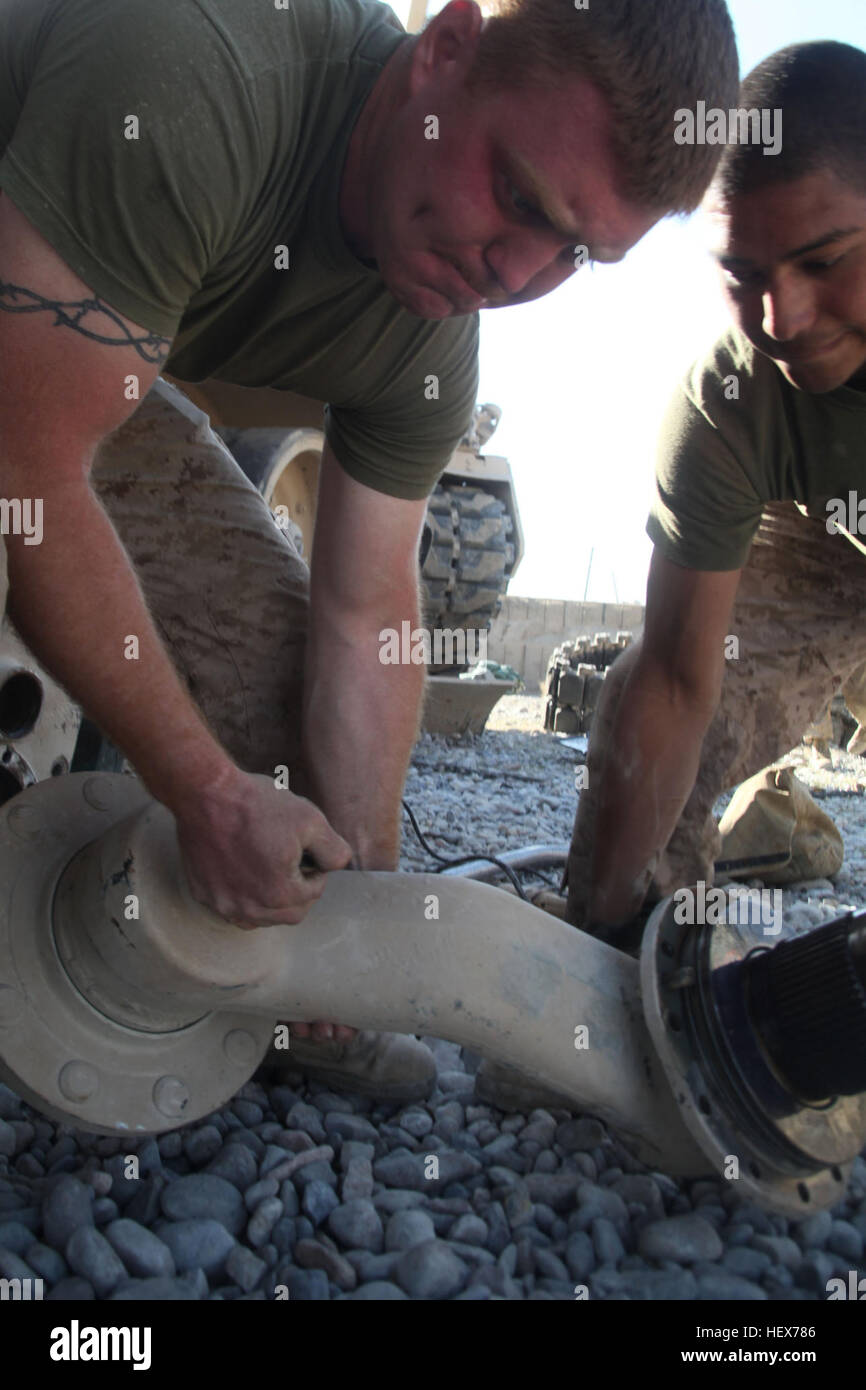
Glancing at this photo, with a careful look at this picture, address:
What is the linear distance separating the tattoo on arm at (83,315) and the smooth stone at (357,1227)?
1.12 metres

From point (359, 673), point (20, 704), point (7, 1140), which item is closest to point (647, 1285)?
point (7, 1140)

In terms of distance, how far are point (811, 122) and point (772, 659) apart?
4.25 ft

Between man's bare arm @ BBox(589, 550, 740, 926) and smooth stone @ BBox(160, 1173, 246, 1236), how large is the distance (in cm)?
118

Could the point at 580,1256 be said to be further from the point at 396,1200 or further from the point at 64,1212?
the point at 64,1212

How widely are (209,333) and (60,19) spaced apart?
528 millimetres

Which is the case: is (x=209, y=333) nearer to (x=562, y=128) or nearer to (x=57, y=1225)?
(x=562, y=128)

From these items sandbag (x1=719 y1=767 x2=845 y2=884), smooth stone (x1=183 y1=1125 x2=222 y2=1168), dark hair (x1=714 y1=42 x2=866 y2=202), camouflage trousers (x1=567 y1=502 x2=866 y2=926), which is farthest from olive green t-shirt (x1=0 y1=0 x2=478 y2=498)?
sandbag (x1=719 y1=767 x2=845 y2=884)

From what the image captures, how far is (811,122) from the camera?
181cm

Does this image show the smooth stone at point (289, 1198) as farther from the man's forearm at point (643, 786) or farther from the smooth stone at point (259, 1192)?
the man's forearm at point (643, 786)

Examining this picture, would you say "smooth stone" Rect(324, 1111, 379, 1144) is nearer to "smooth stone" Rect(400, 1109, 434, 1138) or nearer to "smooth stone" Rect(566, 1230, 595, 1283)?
"smooth stone" Rect(400, 1109, 434, 1138)

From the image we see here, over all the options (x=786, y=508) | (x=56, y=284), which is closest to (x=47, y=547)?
(x=56, y=284)

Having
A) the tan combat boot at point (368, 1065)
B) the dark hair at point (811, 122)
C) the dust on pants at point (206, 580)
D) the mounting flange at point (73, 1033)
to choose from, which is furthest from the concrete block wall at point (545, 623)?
the mounting flange at point (73, 1033)

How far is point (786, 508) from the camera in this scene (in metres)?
2.68

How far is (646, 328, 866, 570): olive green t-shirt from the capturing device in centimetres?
220
